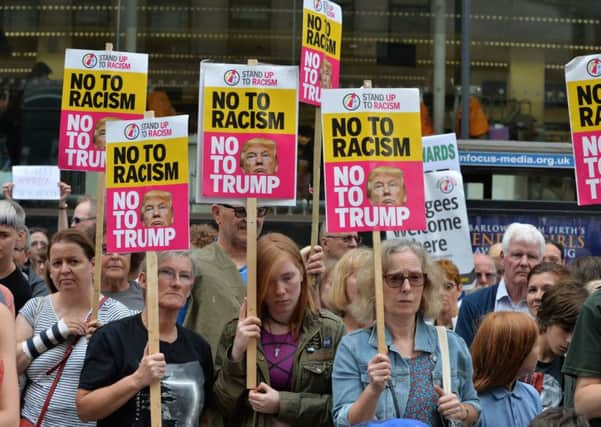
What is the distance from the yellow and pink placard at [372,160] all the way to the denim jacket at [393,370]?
592 millimetres

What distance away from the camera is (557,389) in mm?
6809

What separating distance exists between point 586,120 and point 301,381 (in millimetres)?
2150

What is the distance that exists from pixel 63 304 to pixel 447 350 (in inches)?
82.1

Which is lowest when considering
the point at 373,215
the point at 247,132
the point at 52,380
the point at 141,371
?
the point at 52,380

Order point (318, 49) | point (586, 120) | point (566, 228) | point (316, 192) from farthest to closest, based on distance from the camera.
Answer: point (566, 228) → point (318, 49) → point (316, 192) → point (586, 120)

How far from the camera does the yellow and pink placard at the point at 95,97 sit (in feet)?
26.0

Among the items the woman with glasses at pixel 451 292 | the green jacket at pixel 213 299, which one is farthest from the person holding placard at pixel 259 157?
the woman with glasses at pixel 451 292

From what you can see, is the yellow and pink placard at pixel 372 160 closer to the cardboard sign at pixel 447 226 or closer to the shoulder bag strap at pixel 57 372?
the shoulder bag strap at pixel 57 372

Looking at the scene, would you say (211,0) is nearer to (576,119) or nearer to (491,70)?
(491,70)

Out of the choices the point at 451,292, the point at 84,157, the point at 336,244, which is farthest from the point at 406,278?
the point at 451,292

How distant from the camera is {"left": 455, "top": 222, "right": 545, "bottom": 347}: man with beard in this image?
8.43 meters

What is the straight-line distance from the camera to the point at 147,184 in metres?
6.71

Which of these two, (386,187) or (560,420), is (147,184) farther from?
(560,420)

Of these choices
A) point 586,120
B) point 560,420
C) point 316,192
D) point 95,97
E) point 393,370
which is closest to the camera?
point 560,420
